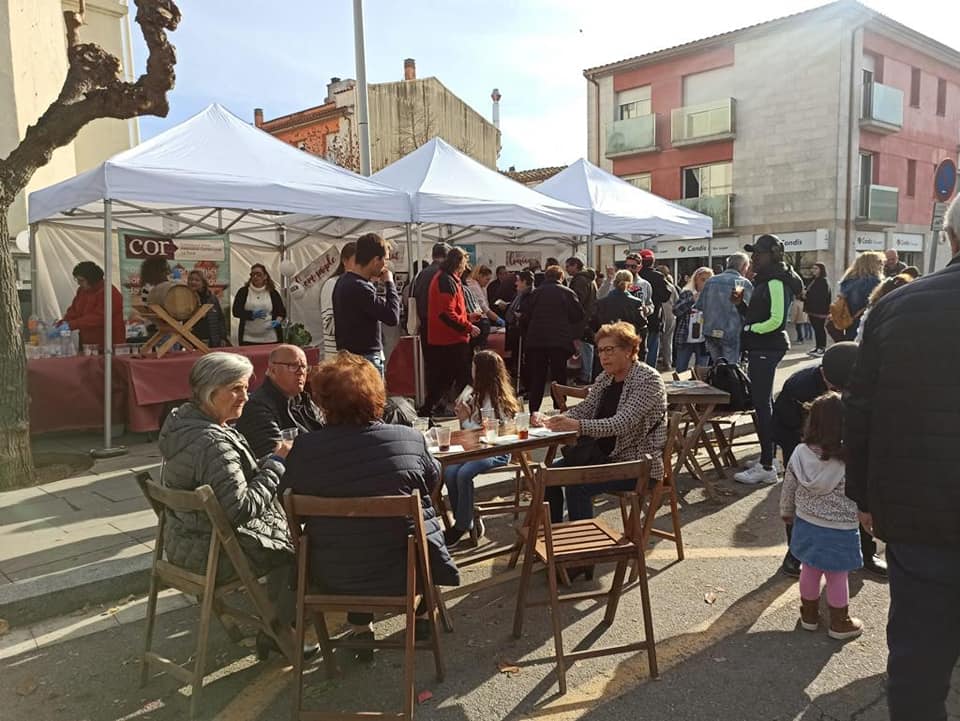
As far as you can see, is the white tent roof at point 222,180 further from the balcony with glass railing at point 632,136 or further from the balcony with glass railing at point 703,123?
the balcony with glass railing at point 632,136

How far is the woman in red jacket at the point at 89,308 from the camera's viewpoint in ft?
23.2

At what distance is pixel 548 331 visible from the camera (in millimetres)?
7363

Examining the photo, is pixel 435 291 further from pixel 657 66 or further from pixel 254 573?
pixel 657 66

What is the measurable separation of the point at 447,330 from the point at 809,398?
12.3 ft

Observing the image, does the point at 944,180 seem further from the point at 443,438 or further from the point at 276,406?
the point at 276,406

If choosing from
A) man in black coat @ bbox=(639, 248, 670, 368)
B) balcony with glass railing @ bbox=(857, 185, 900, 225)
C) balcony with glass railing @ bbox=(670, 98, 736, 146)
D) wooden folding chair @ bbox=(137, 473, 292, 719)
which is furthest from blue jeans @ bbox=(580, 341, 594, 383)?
balcony with glass railing @ bbox=(857, 185, 900, 225)

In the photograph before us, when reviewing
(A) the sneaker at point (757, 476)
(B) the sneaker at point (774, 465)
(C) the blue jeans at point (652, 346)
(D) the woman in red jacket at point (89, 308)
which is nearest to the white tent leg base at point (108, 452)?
(D) the woman in red jacket at point (89, 308)

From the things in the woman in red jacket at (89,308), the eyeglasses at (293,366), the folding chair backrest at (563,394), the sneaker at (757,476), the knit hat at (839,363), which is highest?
the woman in red jacket at (89,308)

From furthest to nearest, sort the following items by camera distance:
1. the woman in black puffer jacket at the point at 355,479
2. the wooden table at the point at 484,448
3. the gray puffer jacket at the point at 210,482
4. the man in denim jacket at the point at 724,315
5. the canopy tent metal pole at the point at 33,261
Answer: the canopy tent metal pole at the point at 33,261 < the man in denim jacket at the point at 724,315 < the wooden table at the point at 484,448 < the gray puffer jacket at the point at 210,482 < the woman in black puffer jacket at the point at 355,479

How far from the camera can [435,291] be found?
7.07m

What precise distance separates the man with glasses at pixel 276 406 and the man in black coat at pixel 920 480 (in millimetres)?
2577

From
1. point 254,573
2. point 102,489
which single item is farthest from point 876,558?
point 102,489

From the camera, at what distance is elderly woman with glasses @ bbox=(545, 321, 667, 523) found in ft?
12.3

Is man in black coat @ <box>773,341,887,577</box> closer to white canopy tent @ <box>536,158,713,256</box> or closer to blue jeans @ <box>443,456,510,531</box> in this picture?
blue jeans @ <box>443,456,510,531</box>
